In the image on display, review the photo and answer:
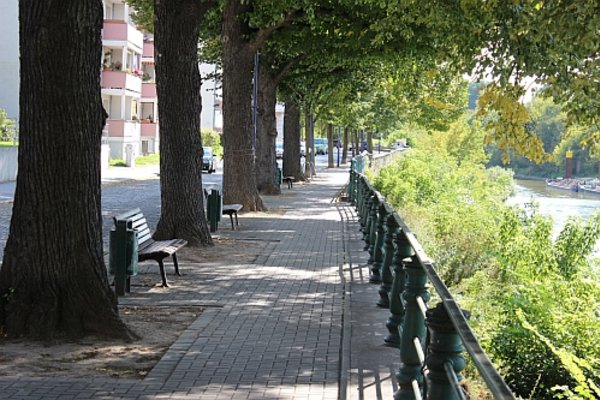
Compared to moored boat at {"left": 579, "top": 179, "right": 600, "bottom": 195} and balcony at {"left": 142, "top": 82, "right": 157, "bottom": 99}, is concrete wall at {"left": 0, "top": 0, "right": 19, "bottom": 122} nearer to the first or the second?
balcony at {"left": 142, "top": 82, "right": 157, "bottom": 99}

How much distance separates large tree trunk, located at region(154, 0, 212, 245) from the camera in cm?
1705

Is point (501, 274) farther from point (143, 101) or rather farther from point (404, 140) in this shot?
point (404, 140)

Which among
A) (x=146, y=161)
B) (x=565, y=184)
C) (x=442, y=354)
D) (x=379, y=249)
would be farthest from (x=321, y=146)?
(x=442, y=354)

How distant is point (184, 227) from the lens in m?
17.3

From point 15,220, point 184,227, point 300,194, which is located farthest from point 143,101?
point 15,220

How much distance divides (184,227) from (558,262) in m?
6.09

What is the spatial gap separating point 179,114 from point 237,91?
792 cm

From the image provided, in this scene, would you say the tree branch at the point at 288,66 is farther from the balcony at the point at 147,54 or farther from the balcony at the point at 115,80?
the balcony at the point at 147,54

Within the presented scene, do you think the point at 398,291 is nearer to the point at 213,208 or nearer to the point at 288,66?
the point at 213,208

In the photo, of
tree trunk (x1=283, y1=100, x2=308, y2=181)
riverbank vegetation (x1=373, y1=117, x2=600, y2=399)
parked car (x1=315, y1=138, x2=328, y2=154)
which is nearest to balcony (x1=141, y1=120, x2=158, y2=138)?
tree trunk (x1=283, y1=100, x2=308, y2=181)

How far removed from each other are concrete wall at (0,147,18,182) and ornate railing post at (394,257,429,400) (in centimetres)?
3448

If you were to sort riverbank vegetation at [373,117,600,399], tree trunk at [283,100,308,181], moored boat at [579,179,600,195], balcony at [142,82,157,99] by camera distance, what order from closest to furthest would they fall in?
1. riverbank vegetation at [373,117,600,399]
2. tree trunk at [283,100,308,181]
3. balcony at [142,82,157,99]
4. moored boat at [579,179,600,195]

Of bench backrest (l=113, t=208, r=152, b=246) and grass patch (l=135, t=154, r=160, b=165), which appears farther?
grass patch (l=135, t=154, r=160, b=165)

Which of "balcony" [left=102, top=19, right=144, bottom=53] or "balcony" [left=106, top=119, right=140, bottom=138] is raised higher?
"balcony" [left=102, top=19, right=144, bottom=53]
